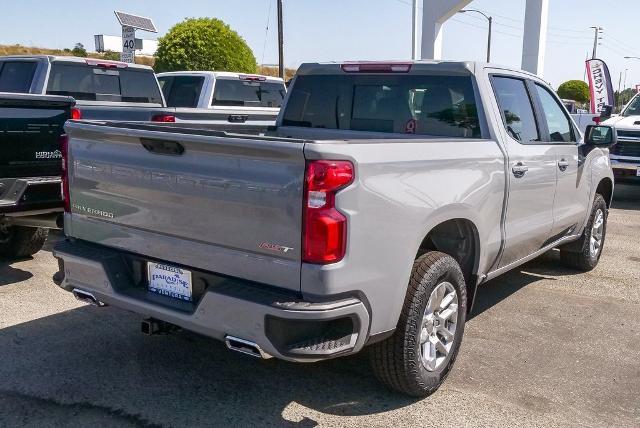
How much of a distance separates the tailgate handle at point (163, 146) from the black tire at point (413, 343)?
4.51ft

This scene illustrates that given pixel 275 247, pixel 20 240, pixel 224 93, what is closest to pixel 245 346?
pixel 275 247

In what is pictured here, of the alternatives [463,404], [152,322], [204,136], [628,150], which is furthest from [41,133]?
[628,150]

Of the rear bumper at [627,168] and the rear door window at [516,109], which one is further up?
the rear door window at [516,109]

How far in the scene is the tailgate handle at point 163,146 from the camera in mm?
3242

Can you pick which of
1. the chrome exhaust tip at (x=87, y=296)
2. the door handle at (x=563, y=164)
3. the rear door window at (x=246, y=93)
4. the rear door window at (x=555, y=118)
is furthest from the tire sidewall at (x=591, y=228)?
the rear door window at (x=246, y=93)

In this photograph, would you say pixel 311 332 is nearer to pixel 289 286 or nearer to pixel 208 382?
pixel 289 286

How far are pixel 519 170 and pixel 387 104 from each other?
103cm

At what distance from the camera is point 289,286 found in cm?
297

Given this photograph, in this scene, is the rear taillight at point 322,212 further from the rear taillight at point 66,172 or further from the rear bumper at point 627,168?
the rear bumper at point 627,168

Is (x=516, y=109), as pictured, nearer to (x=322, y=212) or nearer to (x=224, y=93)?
(x=322, y=212)

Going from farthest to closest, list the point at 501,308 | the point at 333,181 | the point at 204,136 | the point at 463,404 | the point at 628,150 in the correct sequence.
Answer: the point at 628,150 < the point at 501,308 < the point at 463,404 < the point at 204,136 < the point at 333,181

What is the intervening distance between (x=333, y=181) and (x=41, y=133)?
3.64m

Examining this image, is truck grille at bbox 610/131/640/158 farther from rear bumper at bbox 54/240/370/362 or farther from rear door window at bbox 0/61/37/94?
rear bumper at bbox 54/240/370/362

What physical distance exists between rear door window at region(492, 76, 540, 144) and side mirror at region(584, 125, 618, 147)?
37.2 inches
